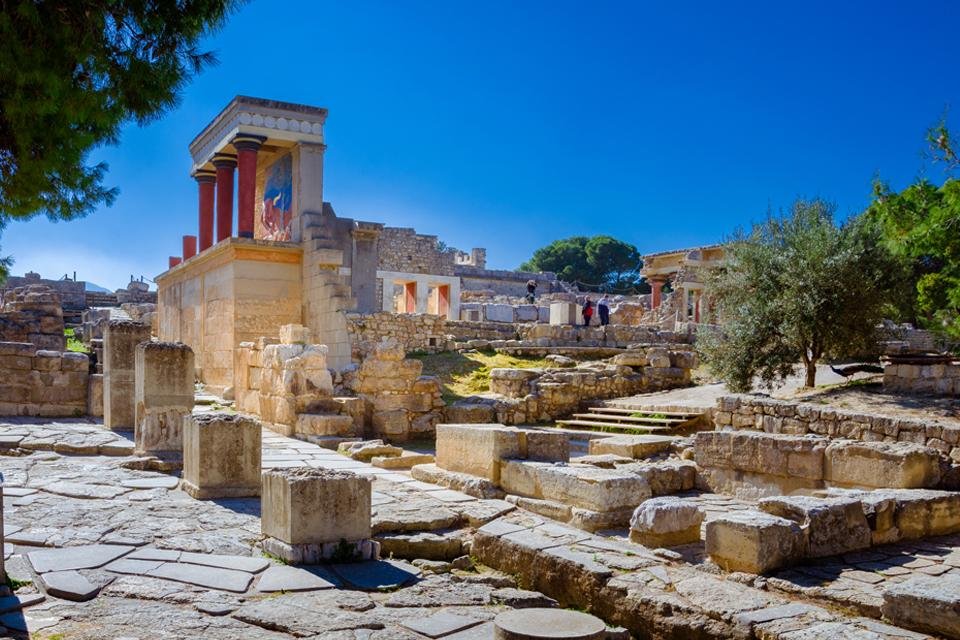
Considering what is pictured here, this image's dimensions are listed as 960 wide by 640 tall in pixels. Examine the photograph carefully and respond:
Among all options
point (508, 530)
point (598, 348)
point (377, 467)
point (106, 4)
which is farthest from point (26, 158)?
point (598, 348)

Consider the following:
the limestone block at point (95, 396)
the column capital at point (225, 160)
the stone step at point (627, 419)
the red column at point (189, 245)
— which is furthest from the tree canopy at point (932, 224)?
the red column at point (189, 245)

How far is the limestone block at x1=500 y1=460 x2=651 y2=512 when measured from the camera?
700cm

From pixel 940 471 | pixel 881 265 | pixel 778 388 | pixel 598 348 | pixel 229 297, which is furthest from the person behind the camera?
pixel 598 348

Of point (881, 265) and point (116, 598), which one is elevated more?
point (881, 265)

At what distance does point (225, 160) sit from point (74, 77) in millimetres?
17608

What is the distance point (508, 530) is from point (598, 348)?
16.5m

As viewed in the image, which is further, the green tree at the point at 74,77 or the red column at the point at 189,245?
the red column at the point at 189,245

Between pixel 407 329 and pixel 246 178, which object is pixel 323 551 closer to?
pixel 246 178

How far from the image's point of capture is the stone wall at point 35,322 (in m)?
16.6

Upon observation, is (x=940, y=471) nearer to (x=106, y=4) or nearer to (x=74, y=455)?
(x=106, y=4)

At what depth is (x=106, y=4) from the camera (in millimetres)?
4164

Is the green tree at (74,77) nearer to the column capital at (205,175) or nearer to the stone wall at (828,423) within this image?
the stone wall at (828,423)

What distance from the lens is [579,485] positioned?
23.6 feet

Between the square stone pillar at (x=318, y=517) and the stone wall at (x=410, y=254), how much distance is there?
980 inches
